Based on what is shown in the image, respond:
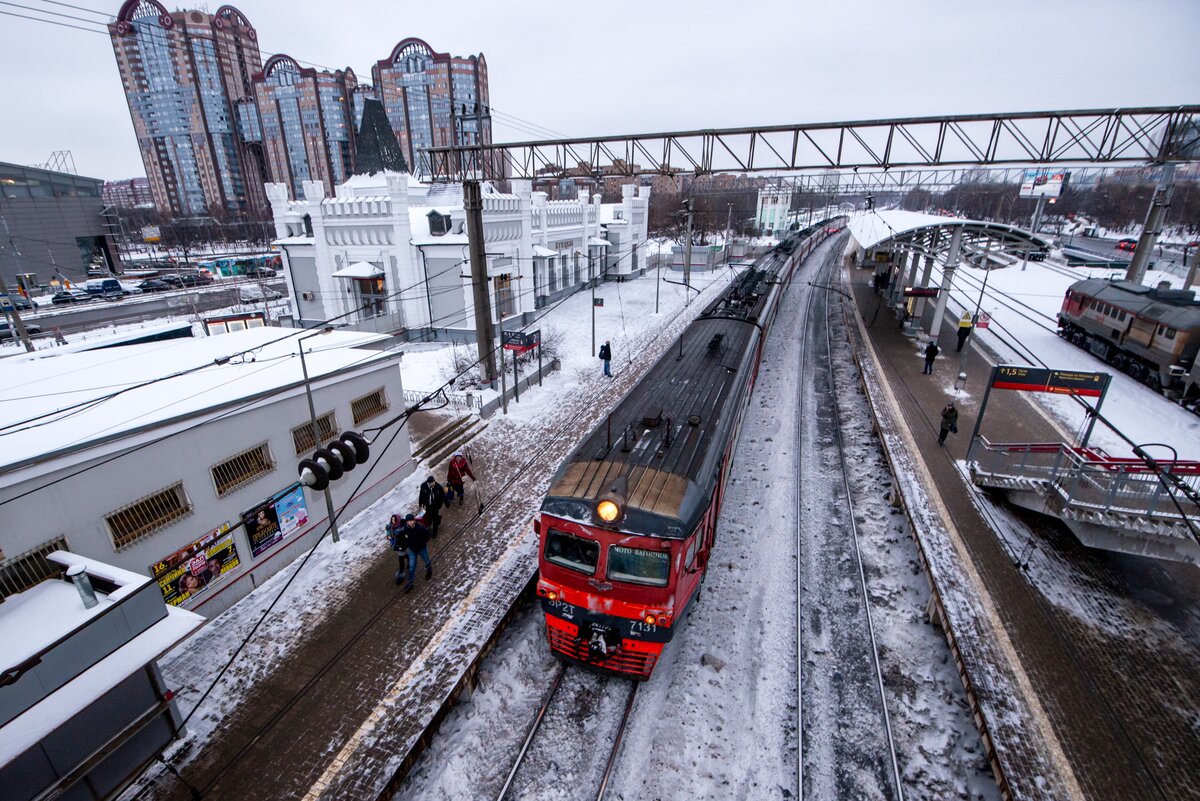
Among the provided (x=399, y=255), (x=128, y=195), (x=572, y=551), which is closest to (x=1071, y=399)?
(x=572, y=551)

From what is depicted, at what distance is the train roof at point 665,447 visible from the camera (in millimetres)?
7281

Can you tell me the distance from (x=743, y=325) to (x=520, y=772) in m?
13.3

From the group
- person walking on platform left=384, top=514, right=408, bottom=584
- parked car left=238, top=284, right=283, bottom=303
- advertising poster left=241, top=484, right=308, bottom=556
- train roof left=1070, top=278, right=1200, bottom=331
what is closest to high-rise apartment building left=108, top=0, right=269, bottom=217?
parked car left=238, top=284, right=283, bottom=303

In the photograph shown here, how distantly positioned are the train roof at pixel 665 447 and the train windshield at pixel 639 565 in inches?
15.1

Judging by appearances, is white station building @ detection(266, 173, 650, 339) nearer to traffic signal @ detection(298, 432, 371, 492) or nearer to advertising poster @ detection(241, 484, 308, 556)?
advertising poster @ detection(241, 484, 308, 556)

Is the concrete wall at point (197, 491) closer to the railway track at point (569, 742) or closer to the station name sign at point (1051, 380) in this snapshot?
the railway track at point (569, 742)

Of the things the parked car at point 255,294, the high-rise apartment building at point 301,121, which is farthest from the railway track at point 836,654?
the high-rise apartment building at point 301,121

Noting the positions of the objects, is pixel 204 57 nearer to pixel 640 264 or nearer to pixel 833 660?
pixel 640 264

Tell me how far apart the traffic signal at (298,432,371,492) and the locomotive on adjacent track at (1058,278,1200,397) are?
26.0 meters

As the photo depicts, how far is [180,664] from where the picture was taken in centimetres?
876

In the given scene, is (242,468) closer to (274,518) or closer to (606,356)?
(274,518)

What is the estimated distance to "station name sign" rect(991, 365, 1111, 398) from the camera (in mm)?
11820

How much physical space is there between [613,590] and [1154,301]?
25739 millimetres

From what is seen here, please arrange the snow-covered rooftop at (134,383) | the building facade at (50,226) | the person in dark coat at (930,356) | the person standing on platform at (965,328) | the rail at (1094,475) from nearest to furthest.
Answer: the snow-covered rooftop at (134,383), the rail at (1094,475), the person in dark coat at (930,356), the person standing on platform at (965,328), the building facade at (50,226)
